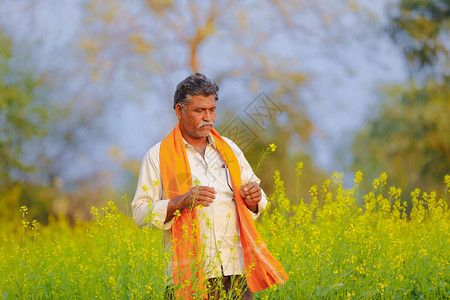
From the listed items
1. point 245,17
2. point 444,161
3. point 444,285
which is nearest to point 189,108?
point 444,285

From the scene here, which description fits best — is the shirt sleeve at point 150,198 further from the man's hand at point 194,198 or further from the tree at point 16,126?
the tree at point 16,126

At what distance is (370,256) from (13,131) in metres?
9.99

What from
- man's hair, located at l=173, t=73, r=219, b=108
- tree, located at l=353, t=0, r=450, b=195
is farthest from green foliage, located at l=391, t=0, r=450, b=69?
man's hair, located at l=173, t=73, r=219, b=108

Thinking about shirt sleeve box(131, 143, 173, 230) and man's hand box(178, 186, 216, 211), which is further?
shirt sleeve box(131, 143, 173, 230)

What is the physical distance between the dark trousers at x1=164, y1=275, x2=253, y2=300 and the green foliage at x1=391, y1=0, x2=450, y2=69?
41.7 feet

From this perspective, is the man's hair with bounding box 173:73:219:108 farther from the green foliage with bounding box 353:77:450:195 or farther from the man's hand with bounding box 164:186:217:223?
the green foliage with bounding box 353:77:450:195

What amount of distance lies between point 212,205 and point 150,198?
0.40m

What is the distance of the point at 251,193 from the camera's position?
11.0 feet

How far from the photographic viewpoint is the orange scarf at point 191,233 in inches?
135

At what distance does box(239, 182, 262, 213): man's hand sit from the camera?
3.33m

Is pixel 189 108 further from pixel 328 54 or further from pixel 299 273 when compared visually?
pixel 328 54

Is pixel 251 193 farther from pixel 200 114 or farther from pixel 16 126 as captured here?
pixel 16 126

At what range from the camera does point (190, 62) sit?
13570 mm

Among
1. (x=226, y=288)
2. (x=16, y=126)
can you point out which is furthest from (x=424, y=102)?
(x=226, y=288)
